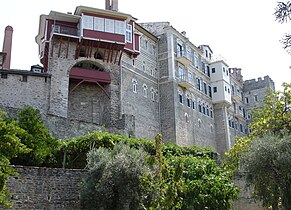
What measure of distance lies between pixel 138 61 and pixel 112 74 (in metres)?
4.77

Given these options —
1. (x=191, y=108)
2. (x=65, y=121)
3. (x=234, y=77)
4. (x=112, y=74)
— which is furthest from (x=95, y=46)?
(x=234, y=77)

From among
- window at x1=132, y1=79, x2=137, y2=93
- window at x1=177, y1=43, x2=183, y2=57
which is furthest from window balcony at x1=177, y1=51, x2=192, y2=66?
window at x1=132, y1=79, x2=137, y2=93

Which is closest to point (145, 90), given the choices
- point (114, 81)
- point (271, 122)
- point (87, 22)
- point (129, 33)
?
point (114, 81)

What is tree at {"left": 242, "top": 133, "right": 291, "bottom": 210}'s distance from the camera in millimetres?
18828

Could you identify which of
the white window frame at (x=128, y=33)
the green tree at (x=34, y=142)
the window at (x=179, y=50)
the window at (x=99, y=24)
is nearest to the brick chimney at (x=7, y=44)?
the window at (x=99, y=24)

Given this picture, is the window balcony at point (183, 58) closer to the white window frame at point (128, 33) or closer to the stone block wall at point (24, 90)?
the white window frame at point (128, 33)

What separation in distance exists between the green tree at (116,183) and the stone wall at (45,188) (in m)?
0.79

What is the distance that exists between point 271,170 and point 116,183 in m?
7.78

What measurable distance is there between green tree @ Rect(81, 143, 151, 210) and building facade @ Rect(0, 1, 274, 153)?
10.5 metres

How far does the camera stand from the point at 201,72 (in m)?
48.5

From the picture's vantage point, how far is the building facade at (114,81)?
3058cm

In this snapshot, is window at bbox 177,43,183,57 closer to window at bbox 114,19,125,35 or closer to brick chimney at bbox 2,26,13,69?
window at bbox 114,19,125,35

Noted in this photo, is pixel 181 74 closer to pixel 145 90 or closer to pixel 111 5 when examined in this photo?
pixel 145 90

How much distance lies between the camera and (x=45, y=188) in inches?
669
